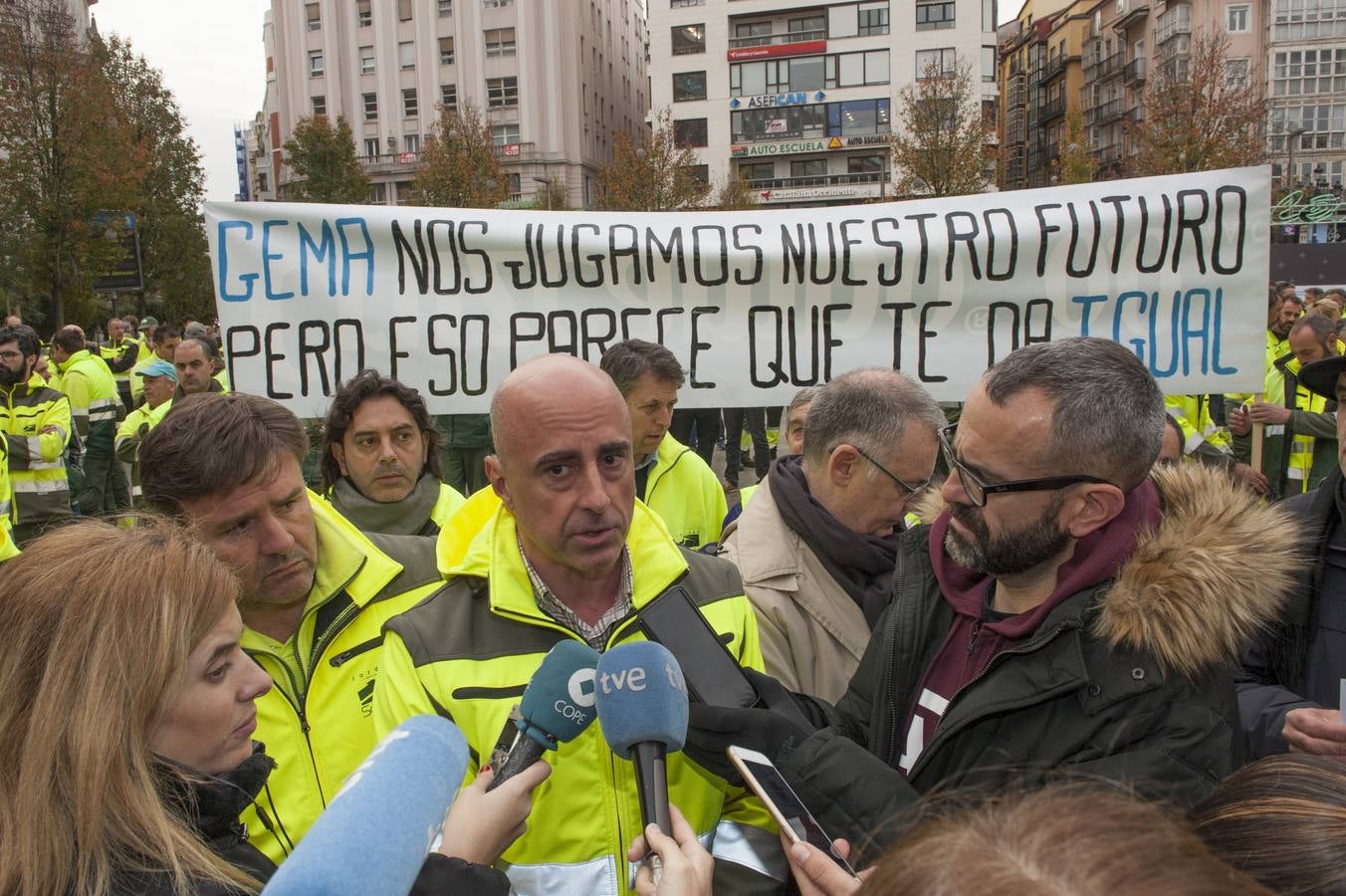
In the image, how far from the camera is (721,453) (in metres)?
12.4

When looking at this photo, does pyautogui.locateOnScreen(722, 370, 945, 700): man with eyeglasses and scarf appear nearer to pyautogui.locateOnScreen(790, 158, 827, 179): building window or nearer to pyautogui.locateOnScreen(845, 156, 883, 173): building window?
pyautogui.locateOnScreen(845, 156, 883, 173): building window

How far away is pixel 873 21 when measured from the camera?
184ft

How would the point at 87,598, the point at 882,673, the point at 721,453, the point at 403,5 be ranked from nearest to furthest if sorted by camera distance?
the point at 87,598
the point at 882,673
the point at 721,453
the point at 403,5

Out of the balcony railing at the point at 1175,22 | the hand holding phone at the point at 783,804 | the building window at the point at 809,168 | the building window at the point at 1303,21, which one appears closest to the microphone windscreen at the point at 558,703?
the hand holding phone at the point at 783,804

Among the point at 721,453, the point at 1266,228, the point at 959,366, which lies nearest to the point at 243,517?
the point at 959,366

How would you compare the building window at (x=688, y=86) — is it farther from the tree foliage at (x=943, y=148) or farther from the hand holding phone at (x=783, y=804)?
the hand holding phone at (x=783, y=804)

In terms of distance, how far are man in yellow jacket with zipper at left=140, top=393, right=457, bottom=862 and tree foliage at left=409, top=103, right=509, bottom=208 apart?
36638 millimetres

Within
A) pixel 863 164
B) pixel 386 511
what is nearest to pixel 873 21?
pixel 863 164

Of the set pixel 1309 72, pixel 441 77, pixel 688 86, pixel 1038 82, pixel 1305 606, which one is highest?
pixel 1038 82

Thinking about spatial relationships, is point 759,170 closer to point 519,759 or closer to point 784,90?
point 784,90

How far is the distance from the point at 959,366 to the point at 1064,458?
311cm

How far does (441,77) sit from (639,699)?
67007 mm

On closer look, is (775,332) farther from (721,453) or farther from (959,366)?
(721,453)

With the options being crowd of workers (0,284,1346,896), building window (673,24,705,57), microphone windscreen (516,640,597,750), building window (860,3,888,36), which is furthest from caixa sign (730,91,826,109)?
microphone windscreen (516,640,597,750)
